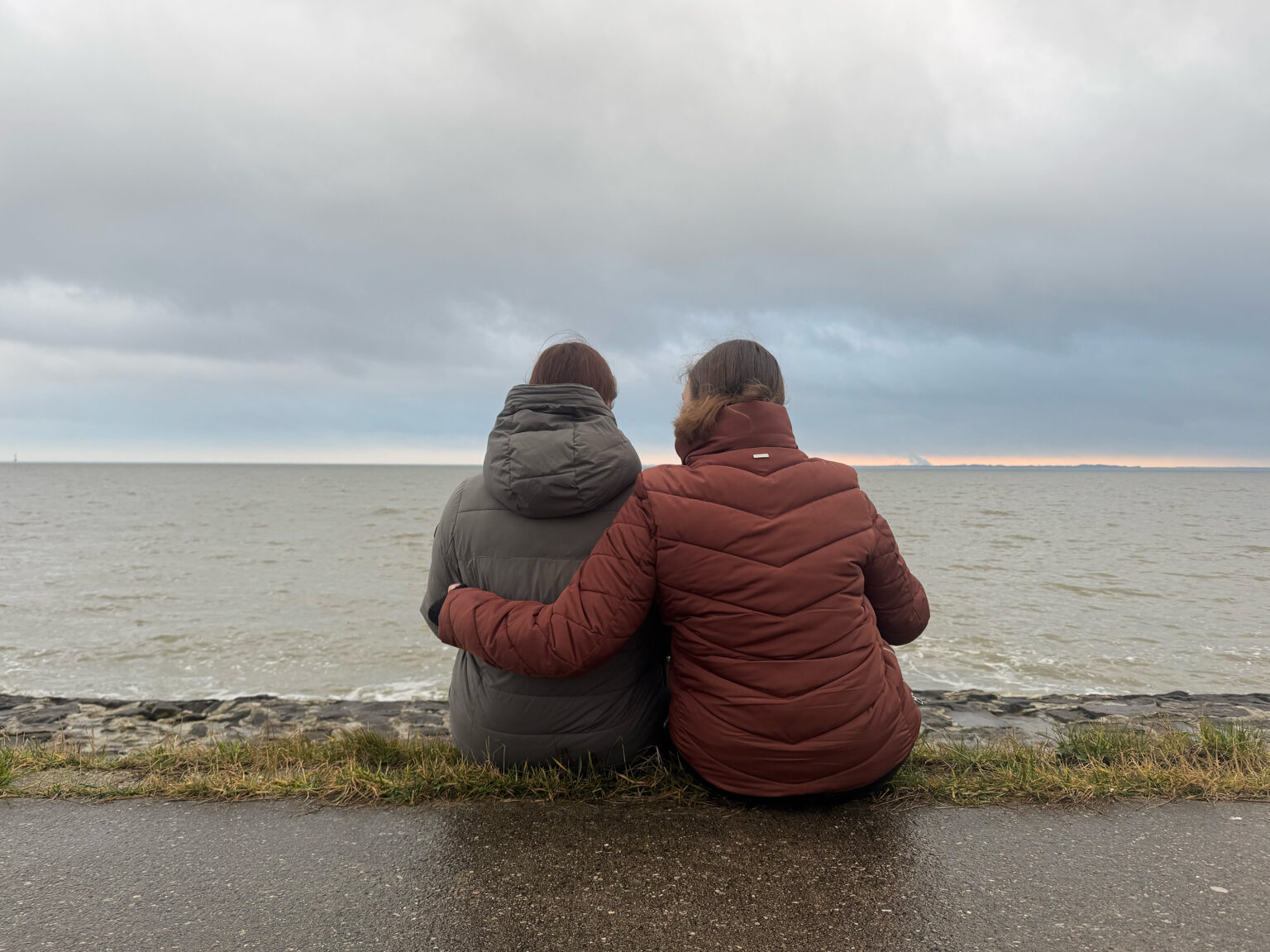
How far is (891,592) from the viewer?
321 centimetres

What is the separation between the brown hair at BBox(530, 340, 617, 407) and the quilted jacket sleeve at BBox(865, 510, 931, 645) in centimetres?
136

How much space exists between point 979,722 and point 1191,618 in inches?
374

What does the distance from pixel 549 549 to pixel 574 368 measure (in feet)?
2.76

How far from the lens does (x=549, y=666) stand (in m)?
2.89

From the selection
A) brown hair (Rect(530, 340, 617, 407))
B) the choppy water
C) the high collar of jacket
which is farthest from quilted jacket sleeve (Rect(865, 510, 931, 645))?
the choppy water

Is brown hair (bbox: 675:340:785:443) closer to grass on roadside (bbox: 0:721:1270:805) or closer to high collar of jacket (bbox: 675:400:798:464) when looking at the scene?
high collar of jacket (bbox: 675:400:798:464)

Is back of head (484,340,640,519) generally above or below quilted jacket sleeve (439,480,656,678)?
above

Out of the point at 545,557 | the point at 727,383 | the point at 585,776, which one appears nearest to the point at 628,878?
Result: the point at 585,776

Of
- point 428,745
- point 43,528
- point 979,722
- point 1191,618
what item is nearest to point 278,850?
point 428,745

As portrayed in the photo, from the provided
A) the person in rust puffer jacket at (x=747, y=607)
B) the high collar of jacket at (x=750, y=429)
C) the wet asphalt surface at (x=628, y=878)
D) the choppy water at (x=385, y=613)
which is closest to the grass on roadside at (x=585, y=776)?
the wet asphalt surface at (x=628, y=878)

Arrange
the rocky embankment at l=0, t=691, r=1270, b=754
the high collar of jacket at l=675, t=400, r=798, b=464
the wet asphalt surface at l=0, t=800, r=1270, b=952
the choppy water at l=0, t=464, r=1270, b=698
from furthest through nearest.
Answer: the choppy water at l=0, t=464, r=1270, b=698 → the rocky embankment at l=0, t=691, r=1270, b=754 → the high collar of jacket at l=675, t=400, r=798, b=464 → the wet asphalt surface at l=0, t=800, r=1270, b=952

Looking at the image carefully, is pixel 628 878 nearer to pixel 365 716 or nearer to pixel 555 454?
pixel 555 454

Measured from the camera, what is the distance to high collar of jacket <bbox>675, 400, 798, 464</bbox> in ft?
9.62

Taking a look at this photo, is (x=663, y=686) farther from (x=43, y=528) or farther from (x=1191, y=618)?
(x=43, y=528)
